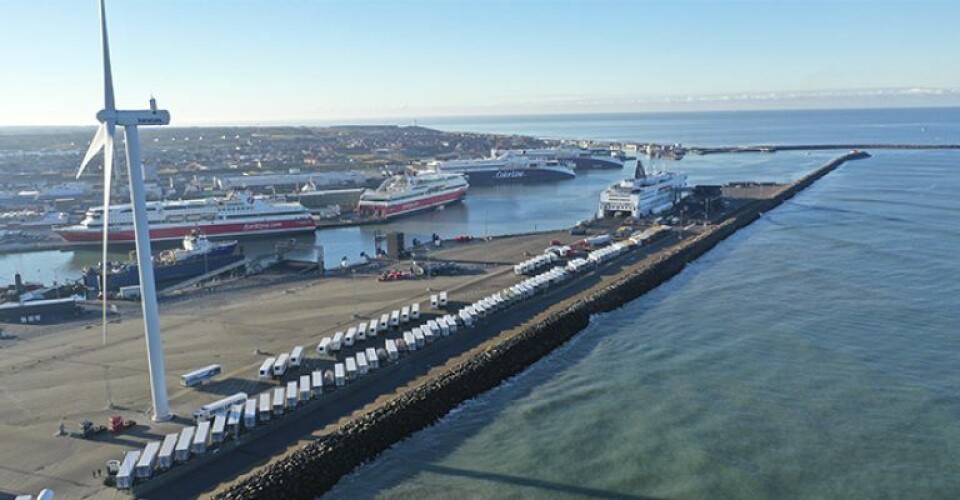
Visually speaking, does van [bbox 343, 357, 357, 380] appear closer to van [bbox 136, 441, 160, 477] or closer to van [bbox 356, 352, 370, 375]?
van [bbox 356, 352, 370, 375]

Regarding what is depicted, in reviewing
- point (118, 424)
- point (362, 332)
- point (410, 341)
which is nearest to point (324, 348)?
point (362, 332)

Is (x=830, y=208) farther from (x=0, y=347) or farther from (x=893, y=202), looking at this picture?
(x=0, y=347)

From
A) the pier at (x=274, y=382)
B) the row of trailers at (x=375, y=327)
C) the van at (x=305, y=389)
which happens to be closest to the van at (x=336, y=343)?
the row of trailers at (x=375, y=327)

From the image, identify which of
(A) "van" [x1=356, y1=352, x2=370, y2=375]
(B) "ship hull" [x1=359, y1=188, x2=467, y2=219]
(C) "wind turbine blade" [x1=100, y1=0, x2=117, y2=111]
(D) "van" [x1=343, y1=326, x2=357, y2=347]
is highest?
(C) "wind turbine blade" [x1=100, y1=0, x2=117, y2=111]

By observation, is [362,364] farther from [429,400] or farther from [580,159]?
[580,159]

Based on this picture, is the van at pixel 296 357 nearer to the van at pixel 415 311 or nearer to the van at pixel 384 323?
the van at pixel 384 323

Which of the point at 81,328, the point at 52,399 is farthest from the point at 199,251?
the point at 52,399

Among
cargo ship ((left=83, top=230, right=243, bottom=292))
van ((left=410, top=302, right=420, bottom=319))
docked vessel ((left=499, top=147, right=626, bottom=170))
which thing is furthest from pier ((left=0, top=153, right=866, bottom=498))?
docked vessel ((left=499, top=147, right=626, bottom=170))
